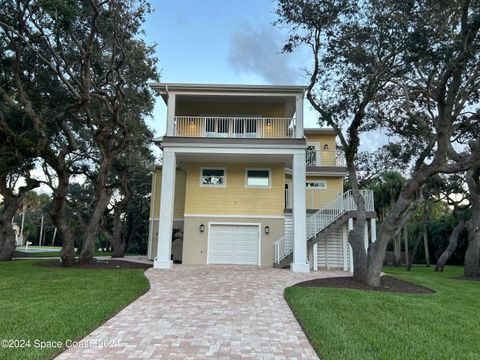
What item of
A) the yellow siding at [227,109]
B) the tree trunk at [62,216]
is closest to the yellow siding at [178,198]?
the yellow siding at [227,109]

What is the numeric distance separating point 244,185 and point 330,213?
4.08 m

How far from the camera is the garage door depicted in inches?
616

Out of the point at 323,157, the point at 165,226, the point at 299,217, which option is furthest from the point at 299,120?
the point at 165,226

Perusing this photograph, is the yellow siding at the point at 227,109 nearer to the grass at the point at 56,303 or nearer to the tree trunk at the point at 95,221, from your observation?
the tree trunk at the point at 95,221

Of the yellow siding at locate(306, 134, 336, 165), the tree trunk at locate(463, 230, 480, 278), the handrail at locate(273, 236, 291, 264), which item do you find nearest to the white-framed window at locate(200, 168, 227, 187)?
the handrail at locate(273, 236, 291, 264)

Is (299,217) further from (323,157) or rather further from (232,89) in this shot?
(323,157)

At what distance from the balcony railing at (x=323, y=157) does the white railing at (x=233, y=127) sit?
142 inches

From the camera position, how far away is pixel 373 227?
15586 millimetres

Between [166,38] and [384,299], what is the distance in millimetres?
13571

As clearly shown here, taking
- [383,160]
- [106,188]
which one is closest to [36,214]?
[106,188]

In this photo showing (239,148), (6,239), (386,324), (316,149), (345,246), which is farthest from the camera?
(316,149)

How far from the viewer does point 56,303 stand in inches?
267

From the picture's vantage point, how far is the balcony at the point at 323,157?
751 inches

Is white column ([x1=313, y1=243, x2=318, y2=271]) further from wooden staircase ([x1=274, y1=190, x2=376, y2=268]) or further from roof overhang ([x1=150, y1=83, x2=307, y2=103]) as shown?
roof overhang ([x1=150, y1=83, x2=307, y2=103])
